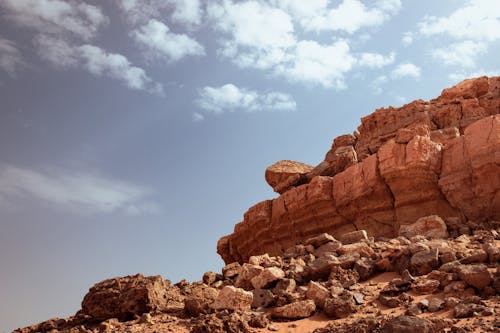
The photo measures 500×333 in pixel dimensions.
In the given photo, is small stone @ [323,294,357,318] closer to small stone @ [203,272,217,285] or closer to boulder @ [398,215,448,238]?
small stone @ [203,272,217,285]

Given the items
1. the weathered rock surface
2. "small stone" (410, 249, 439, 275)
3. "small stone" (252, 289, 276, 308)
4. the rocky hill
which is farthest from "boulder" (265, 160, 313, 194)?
"small stone" (252, 289, 276, 308)

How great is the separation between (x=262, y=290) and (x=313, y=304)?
4.57ft

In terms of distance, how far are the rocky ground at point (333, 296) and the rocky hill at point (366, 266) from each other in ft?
0.08

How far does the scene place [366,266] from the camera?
1008 centimetres

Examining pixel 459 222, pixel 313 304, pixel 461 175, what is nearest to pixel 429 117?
pixel 461 175

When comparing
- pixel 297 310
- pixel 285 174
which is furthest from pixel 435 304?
pixel 285 174

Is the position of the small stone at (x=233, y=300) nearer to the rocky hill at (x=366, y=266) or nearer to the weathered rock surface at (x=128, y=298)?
the rocky hill at (x=366, y=266)

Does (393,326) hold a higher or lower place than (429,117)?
lower

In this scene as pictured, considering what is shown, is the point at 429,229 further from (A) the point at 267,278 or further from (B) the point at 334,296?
(B) the point at 334,296

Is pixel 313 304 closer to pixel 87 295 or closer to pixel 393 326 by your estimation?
pixel 393 326

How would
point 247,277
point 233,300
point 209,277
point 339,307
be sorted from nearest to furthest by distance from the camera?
point 339,307 < point 233,300 < point 247,277 < point 209,277

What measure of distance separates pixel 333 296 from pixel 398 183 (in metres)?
8.52

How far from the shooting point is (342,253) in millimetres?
11344

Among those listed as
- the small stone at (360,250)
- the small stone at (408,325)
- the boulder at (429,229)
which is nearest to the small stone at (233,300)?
the small stone at (360,250)
